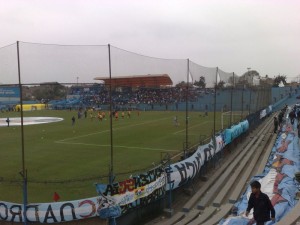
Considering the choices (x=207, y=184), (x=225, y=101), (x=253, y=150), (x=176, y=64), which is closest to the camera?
(x=207, y=184)

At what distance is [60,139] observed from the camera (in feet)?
94.0

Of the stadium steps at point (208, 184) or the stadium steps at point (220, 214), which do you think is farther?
the stadium steps at point (208, 184)

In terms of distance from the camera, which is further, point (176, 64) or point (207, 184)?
point (176, 64)

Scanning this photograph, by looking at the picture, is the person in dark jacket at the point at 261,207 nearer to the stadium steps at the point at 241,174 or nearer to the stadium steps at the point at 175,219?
the stadium steps at the point at 175,219

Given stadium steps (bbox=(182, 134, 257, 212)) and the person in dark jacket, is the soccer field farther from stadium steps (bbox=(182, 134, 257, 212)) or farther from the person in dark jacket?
the person in dark jacket

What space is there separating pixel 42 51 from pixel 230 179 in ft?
31.7

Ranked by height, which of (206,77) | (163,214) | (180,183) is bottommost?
(163,214)

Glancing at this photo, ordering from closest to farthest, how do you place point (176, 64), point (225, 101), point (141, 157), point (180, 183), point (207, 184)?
point (180, 183)
point (207, 184)
point (176, 64)
point (141, 157)
point (225, 101)

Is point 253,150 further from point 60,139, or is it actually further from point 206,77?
point 60,139

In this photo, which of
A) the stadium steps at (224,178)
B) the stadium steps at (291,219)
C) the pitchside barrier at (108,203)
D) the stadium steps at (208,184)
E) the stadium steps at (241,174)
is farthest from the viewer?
the stadium steps at (241,174)

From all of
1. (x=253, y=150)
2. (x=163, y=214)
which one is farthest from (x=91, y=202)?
(x=253, y=150)

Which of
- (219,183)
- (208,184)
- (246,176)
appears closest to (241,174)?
(246,176)

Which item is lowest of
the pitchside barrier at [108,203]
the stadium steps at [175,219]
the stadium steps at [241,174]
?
the stadium steps at [175,219]

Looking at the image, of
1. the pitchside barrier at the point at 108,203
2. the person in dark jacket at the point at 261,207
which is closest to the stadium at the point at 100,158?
the pitchside barrier at the point at 108,203
